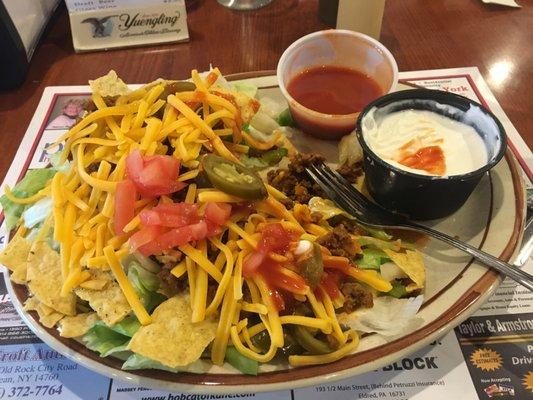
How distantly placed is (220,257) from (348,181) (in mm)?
701

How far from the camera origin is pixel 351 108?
80.0 inches

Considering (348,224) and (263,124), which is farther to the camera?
(263,124)

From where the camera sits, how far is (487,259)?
4.85 feet

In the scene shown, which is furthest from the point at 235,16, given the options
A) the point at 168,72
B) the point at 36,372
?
the point at 36,372

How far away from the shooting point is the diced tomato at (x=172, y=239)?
134cm

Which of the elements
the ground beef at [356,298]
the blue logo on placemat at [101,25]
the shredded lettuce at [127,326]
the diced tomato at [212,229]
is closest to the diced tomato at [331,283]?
the ground beef at [356,298]

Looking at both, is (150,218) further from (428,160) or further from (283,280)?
(428,160)

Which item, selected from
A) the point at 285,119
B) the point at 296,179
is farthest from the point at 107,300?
the point at 285,119

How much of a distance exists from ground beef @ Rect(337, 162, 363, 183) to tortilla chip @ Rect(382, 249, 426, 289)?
1.37ft

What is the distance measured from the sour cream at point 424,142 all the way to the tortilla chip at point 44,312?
118cm

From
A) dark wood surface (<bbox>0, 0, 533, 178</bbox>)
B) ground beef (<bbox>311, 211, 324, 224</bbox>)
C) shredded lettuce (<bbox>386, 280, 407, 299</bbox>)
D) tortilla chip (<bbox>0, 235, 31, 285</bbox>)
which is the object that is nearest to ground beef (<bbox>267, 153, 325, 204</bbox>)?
ground beef (<bbox>311, 211, 324, 224</bbox>)

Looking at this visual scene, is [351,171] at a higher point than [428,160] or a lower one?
lower

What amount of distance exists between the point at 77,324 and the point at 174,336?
331 mm

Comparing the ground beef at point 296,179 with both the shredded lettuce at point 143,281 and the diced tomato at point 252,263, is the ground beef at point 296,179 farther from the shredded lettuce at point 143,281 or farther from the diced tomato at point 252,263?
the shredded lettuce at point 143,281
